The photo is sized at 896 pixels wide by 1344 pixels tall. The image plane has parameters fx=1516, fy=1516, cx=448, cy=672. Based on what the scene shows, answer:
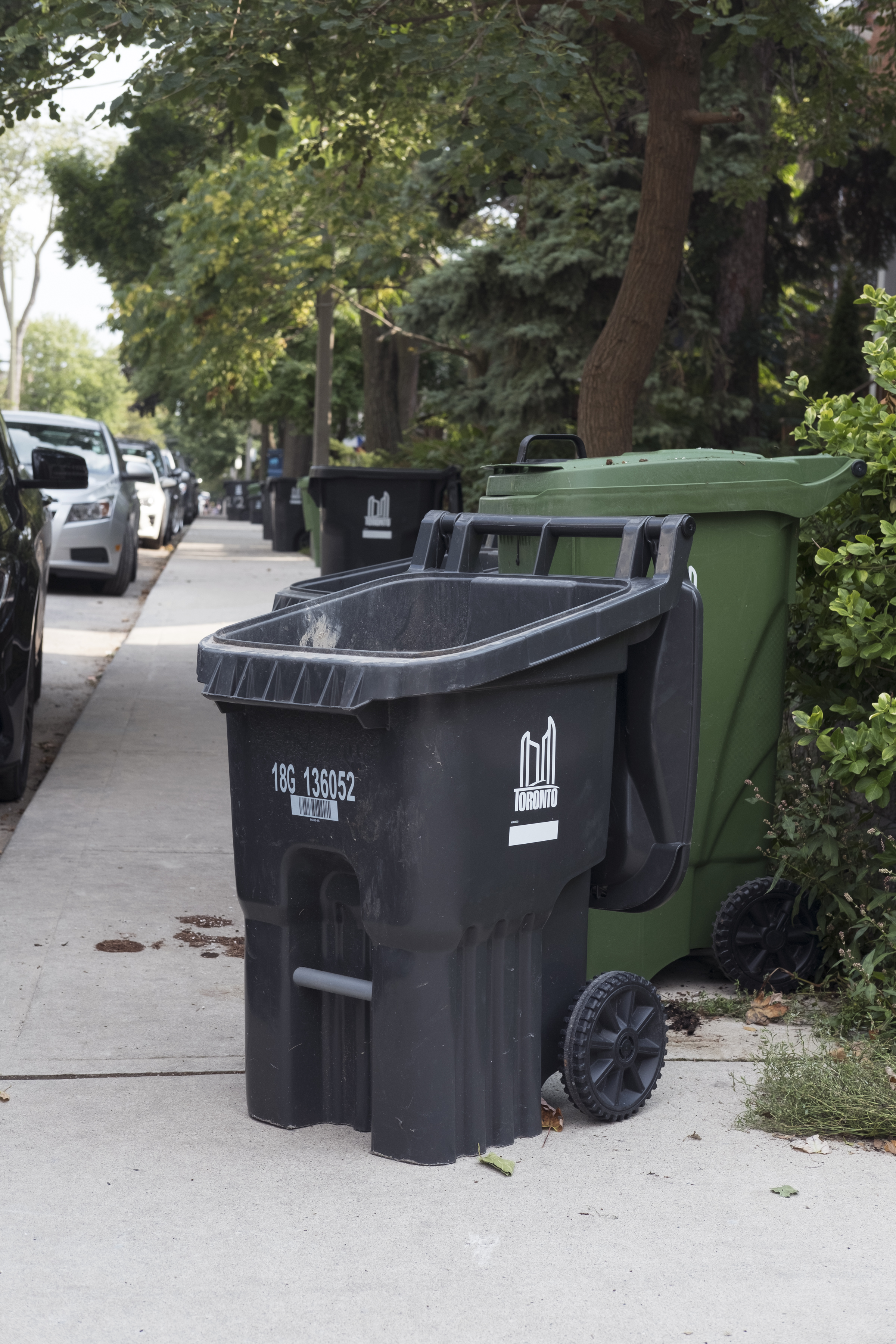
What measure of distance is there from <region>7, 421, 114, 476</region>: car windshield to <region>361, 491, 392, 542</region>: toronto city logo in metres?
4.87

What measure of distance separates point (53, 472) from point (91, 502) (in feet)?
23.7

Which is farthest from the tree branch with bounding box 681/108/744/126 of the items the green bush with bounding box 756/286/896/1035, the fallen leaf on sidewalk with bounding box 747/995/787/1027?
the fallen leaf on sidewalk with bounding box 747/995/787/1027

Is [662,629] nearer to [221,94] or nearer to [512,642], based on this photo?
[512,642]

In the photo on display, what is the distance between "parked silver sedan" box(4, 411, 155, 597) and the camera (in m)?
14.7

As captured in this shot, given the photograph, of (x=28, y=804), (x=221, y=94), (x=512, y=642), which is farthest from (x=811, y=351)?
(x=512, y=642)

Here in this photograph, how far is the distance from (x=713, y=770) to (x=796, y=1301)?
6.10ft

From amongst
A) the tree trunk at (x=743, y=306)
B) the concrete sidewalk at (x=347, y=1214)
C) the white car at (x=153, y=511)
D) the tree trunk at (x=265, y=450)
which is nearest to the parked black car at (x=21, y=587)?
the concrete sidewalk at (x=347, y=1214)

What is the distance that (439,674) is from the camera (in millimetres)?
3031

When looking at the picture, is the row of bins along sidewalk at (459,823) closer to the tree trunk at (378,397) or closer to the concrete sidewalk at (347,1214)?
the concrete sidewalk at (347,1214)

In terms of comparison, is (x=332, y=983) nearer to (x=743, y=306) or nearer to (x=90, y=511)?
(x=90, y=511)

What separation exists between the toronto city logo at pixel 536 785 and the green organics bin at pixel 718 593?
96 centimetres

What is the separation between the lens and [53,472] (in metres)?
7.62

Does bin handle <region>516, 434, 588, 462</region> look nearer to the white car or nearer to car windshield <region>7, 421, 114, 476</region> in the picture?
car windshield <region>7, 421, 114, 476</region>

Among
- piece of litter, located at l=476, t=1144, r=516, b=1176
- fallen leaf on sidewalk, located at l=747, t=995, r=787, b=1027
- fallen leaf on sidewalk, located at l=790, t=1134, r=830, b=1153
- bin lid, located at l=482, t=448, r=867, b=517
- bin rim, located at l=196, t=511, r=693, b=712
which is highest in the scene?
bin lid, located at l=482, t=448, r=867, b=517
